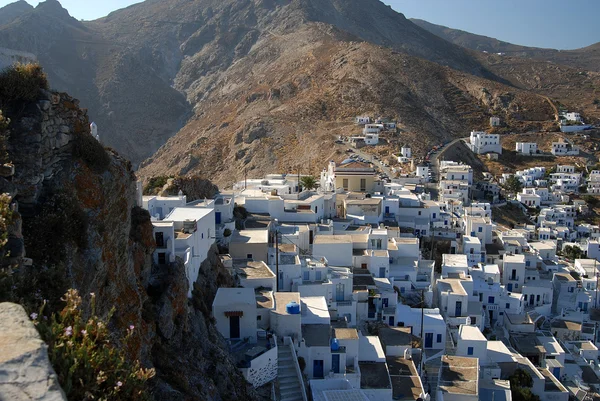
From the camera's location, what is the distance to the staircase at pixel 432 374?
618 inches

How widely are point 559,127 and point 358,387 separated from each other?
64.2m

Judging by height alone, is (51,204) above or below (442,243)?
above

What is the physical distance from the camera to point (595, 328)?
23.9m

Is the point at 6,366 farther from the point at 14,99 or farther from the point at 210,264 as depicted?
the point at 210,264

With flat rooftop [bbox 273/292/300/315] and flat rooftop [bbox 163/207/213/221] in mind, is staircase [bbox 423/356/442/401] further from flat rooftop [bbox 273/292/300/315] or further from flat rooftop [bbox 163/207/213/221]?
flat rooftop [bbox 163/207/213/221]

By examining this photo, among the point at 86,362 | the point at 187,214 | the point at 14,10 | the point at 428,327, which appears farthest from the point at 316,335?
the point at 14,10

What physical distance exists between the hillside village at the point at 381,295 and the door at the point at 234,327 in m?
0.03

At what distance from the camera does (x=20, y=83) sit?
7.97 metres

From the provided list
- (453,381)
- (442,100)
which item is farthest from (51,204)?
(442,100)

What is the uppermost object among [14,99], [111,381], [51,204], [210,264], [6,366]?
[14,99]

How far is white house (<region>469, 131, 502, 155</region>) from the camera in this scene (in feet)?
200

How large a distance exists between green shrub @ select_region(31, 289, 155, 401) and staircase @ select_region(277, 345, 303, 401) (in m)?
8.36

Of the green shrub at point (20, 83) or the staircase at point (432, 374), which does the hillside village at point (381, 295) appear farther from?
the green shrub at point (20, 83)

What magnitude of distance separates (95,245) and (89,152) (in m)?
1.56
